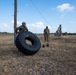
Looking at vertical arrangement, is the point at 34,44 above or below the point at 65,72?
above

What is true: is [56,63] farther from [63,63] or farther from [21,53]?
[21,53]

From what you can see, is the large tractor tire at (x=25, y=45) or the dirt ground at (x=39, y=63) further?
the large tractor tire at (x=25, y=45)

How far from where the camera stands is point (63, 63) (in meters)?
12.6

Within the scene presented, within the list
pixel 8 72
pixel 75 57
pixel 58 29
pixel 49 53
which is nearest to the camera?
pixel 8 72

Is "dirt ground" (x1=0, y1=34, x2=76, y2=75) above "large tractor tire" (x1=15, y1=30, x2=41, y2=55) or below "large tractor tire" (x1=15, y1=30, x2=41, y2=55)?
below

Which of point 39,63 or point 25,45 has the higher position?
point 25,45

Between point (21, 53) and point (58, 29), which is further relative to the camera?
point (58, 29)

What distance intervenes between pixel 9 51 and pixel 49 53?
97.7 inches

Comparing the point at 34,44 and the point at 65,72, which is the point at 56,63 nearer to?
the point at 65,72

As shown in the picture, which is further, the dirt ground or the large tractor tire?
the large tractor tire

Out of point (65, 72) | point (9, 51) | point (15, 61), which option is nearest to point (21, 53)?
point (9, 51)

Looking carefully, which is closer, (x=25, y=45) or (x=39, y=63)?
(x=39, y=63)

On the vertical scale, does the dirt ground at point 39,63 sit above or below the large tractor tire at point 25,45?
below

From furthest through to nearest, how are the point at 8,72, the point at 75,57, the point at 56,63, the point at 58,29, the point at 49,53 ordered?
the point at 58,29
the point at 49,53
the point at 75,57
the point at 56,63
the point at 8,72
